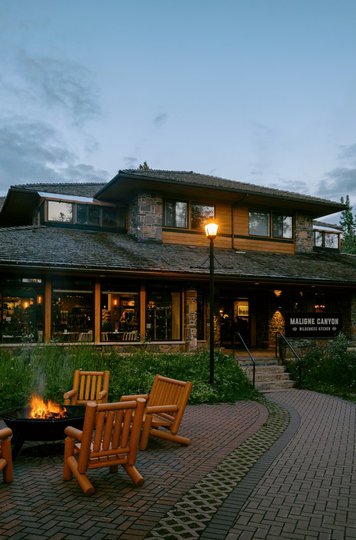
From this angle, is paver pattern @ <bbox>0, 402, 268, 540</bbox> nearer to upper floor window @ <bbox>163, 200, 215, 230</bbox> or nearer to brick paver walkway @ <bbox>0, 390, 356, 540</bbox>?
brick paver walkway @ <bbox>0, 390, 356, 540</bbox>

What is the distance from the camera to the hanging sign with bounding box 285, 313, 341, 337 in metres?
15.2

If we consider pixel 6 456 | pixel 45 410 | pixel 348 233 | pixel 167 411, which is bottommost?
pixel 6 456

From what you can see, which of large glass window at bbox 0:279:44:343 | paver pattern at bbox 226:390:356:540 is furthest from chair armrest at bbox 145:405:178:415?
Result: large glass window at bbox 0:279:44:343

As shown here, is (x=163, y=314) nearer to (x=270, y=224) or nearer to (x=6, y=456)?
(x=270, y=224)

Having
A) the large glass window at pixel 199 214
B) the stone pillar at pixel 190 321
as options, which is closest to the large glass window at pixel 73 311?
the stone pillar at pixel 190 321

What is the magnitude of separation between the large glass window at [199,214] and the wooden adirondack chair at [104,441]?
1416cm

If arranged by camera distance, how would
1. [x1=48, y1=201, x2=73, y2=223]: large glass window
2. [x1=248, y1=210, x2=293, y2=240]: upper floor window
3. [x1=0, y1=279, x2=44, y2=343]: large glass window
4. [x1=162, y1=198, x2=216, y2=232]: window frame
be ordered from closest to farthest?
1. [x1=0, y1=279, x2=44, y2=343]: large glass window
2. [x1=48, y1=201, x2=73, y2=223]: large glass window
3. [x1=162, y1=198, x2=216, y2=232]: window frame
4. [x1=248, y1=210, x2=293, y2=240]: upper floor window

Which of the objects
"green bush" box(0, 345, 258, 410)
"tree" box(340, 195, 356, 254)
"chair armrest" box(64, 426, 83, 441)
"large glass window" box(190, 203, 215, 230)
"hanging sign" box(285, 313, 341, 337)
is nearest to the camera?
"chair armrest" box(64, 426, 83, 441)

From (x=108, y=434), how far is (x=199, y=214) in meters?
14.7

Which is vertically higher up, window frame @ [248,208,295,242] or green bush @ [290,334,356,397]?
window frame @ [248,208,295,242]

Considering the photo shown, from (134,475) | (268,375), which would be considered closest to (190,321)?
(268,375)

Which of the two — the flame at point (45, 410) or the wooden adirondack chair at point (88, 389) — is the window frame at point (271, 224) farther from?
the flame at point (45, 410)

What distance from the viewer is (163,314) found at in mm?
16594

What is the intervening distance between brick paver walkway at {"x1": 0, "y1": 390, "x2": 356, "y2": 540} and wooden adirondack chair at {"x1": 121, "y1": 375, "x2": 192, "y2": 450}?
0.20 m
